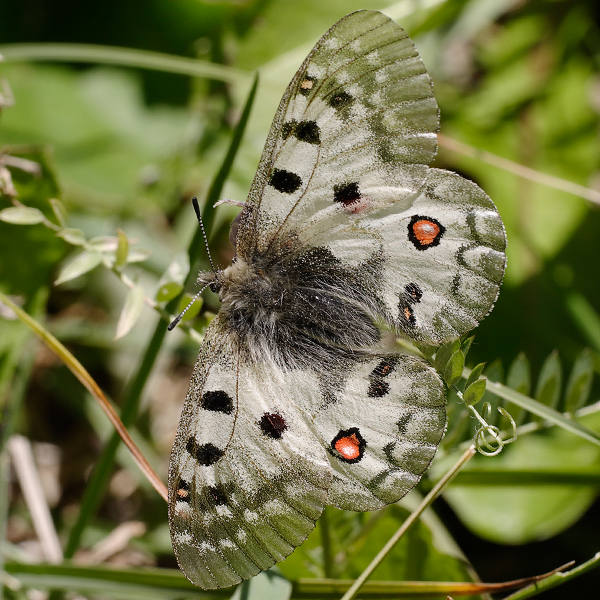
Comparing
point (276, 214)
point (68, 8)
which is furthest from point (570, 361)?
point (68, 8)

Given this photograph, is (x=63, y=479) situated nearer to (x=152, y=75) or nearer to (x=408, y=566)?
(x=408, y=566)

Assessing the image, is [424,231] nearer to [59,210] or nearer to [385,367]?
[385,367]

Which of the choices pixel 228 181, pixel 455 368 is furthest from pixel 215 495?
pixel 228 181

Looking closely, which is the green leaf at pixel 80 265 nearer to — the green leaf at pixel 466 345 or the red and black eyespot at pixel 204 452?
the red and black eyespot at pixel 204 452

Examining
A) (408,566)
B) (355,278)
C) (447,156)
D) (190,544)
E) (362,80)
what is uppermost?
(362,80)

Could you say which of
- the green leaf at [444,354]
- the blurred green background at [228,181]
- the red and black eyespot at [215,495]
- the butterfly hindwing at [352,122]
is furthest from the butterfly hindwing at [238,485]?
the blurred green background at [228,181]

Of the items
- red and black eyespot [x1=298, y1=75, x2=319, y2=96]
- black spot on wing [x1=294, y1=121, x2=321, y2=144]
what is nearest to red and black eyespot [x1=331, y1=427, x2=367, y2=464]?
black spot on wing [x1=294, y1=121, x2=321, y2=144]
